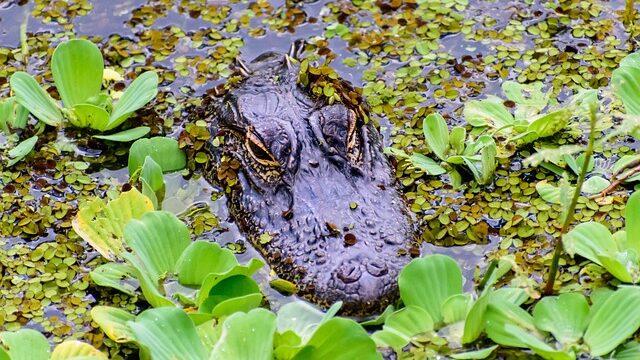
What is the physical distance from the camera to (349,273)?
460 centimetres

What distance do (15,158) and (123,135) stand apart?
1.96ft

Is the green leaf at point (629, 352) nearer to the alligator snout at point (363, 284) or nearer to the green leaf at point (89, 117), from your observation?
the alligator snout at point (363, 284)

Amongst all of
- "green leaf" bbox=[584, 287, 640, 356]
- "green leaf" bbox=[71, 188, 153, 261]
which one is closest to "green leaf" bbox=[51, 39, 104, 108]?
"green leaf" bbox=[71, 188, 153, 261]

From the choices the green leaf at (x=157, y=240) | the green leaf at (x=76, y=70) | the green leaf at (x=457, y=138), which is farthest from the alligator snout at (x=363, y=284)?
the green leaf at (x=76, y=70)

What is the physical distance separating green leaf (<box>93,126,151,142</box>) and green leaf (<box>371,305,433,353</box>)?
205cm

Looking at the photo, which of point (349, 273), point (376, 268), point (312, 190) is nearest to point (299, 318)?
point (349, 273)

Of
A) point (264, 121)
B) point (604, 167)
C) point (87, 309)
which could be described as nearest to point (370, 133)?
point (264, 121)

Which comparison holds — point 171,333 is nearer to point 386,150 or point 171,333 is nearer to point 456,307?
point 456,307

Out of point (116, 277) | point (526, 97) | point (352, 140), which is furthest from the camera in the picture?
point (526, 97)

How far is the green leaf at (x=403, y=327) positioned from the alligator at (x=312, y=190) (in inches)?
4.6

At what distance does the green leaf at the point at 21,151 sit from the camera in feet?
19.1

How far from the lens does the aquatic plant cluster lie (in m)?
4.52

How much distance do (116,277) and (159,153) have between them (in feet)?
3.12

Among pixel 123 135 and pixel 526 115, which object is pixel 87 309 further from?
pixel 526 115
